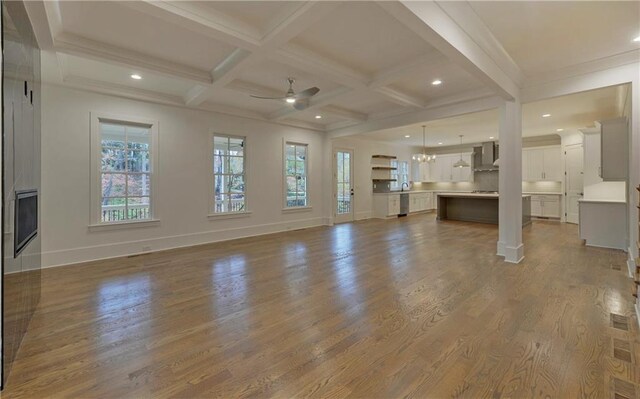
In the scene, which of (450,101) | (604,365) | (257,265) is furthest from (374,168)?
(604,365)

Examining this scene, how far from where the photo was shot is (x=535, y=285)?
11.0 feet

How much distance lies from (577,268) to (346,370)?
13.4 feet

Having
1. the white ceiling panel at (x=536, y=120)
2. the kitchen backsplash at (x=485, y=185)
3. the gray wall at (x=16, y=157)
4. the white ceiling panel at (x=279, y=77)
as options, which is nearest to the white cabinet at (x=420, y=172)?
the kitchen backsplash at (x=485, y=185)

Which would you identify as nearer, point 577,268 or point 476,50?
point 476,50

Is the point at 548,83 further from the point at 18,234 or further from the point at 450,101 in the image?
the point at 18,234

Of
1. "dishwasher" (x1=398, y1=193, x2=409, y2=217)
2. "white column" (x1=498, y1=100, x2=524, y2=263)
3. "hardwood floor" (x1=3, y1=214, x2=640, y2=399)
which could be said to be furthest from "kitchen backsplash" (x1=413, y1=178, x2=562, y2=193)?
"white column" (x1=498, y1=100, x2=524, y2=263)

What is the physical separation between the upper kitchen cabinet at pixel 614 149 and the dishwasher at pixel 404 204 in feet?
19.3

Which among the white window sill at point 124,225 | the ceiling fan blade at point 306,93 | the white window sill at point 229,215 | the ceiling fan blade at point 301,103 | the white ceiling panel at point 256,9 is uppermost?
the white ceiling panel at point 256,9

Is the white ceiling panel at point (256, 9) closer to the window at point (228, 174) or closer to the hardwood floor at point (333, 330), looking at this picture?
the hardwood floor at point (333, 330)

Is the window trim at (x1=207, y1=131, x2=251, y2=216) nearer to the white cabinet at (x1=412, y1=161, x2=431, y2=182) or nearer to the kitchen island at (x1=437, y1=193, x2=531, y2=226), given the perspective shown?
the kitchen island at (x1=437, y1=193, x2=531, y2=226)

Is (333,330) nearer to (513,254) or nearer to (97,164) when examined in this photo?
(513,254)

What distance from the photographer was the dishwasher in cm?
1032

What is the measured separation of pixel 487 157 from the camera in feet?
32.8

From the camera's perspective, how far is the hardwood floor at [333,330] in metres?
1.72
